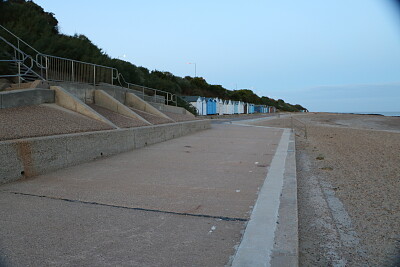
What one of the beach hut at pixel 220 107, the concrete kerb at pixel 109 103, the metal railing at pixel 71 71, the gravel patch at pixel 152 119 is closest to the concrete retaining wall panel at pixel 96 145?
the concrete kerb at pixel 109 103

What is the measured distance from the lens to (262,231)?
11.5 ft

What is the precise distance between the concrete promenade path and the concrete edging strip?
0.29 ft

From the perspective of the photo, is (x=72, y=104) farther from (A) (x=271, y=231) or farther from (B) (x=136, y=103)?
(A) (x=271, y=231)

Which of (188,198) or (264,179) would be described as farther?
(264,179)

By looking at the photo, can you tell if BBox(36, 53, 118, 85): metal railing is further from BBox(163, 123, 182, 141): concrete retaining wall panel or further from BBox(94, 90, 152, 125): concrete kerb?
BBox(163, 123, 182, 141): concrete retaining wall panel

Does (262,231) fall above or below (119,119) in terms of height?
below

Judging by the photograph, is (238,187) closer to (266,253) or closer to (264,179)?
(264,179)

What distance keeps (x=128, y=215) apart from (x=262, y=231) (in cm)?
166

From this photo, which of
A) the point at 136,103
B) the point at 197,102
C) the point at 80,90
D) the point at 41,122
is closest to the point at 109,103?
the point at 80,90

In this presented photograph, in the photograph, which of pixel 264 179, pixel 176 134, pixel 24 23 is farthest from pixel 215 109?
pixel 264 179

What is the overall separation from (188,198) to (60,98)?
23.7 feet

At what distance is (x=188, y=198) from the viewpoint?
4.84 metres

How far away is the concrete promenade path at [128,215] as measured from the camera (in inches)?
120

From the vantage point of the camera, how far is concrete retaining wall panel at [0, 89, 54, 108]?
Answer: 26.9 feet
